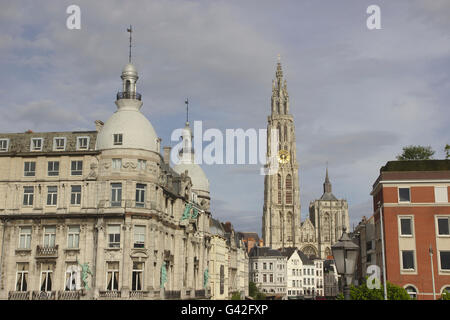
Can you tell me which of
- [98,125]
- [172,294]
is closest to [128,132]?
[98,125]

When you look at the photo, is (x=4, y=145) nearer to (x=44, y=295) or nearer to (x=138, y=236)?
(x=44, y=295)

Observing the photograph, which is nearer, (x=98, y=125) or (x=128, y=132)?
(x=128, y=132)

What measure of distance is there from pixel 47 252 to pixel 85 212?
18.1 feet

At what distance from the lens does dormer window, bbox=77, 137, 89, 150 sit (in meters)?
57.1

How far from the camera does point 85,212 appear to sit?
54.4m

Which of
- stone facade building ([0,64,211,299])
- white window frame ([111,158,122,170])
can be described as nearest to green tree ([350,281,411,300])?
stone facade building ([0,64,211,299])

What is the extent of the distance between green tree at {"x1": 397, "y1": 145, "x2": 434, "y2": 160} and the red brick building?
17114mm

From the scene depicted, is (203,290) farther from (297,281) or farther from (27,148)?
(297,281)

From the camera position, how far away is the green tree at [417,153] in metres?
72.6

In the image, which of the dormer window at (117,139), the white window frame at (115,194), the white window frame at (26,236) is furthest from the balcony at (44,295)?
the dormer window at (117,139)

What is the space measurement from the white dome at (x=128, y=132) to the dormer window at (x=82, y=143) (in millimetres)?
1482

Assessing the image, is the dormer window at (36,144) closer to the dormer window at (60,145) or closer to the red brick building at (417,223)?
the dormer window at (60,145)

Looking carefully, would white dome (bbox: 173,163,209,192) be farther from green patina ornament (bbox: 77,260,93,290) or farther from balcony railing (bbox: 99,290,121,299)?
balcony railing (bbox: 99,290,121,299)
